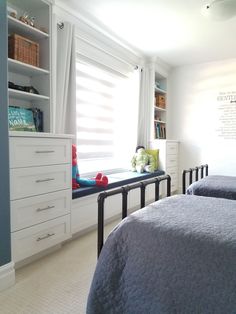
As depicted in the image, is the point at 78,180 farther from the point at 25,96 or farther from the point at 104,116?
the point at 104,116

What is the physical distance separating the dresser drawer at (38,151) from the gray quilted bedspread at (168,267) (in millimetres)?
936

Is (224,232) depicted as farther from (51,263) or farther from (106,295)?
(51,263)

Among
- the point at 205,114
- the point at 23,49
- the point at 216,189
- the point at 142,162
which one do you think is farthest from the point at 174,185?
the point at 23,49

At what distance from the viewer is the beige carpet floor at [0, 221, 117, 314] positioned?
146cm

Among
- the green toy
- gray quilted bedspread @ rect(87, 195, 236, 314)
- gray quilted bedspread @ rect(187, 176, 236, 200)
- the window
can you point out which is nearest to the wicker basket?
the window

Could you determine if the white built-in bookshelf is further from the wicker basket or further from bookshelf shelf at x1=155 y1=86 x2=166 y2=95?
bookshelf shelf at x1=155 y1=86 x2=166 y2=95

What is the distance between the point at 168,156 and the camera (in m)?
4.16

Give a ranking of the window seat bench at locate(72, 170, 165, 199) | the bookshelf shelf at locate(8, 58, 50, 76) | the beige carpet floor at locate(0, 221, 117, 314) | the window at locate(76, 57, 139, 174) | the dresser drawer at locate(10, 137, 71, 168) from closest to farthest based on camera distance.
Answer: the beige carpet floor at locate(0, 221, 117, 314), the dresser drawer at locate(10, 137, 71, 168), the bookshelf shelf at locate(8, 58, 50, 76), the window seat bench at locate(72, 170, 165, 199), the window at locate(76, 57, 139, 174)

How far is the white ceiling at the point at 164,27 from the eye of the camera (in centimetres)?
251

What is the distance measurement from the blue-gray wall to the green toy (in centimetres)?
238

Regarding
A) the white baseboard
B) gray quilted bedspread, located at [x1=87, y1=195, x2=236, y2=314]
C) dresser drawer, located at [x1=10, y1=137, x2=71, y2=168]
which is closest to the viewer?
gray quilted bedspread, located at [x1=87, y1=195, x2=236, y2=314]

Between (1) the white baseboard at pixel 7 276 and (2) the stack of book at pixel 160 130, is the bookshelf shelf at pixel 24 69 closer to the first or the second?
(1) the white baseboard at pixel 7 276

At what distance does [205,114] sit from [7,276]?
3824 millimetres

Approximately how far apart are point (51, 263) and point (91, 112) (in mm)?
1922
